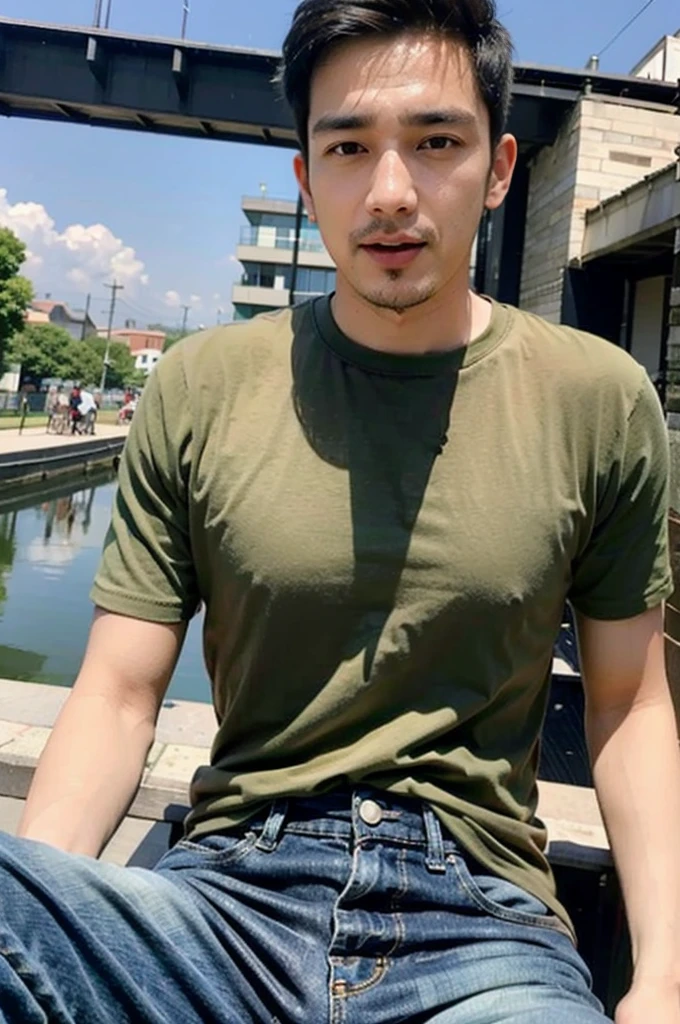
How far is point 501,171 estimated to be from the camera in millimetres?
1376

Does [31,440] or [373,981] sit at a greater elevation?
[31,440]

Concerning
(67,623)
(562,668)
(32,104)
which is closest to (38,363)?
(32,104)

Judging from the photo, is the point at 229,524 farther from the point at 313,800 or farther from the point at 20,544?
the point at 20,544

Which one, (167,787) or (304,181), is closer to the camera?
(304,181)

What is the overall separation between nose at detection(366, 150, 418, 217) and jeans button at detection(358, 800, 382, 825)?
762 millimetres

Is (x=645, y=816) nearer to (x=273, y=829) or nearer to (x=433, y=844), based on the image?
(x=433, y=844)

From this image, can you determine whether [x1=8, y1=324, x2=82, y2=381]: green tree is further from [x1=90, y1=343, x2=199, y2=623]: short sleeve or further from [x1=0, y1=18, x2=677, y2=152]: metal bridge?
[x1=90, y1=343, x2=199, y2=623]: short sleeve

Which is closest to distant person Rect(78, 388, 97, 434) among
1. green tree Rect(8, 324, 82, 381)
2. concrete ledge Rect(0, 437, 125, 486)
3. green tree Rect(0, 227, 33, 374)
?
concrete ledge Rect(0, 437, 125, 486)

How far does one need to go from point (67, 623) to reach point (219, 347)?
7.09 m

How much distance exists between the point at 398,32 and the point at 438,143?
16cm

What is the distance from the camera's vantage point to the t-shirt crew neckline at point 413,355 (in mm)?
1313

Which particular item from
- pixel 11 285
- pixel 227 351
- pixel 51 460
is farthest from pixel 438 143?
pixel 11 285

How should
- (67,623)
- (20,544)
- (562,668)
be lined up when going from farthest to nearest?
(20,544)
(67,623)
(562,668)

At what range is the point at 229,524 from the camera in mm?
1230
